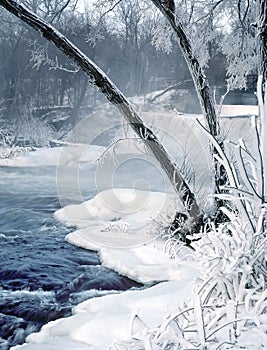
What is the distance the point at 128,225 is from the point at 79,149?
666cm

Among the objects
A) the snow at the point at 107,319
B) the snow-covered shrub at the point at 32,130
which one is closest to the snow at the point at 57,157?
the snow-covered shrub at the point at 32,130

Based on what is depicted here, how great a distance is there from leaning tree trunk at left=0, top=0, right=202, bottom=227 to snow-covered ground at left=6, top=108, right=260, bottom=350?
442mm

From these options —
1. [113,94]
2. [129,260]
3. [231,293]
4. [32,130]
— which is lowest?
[129,260]

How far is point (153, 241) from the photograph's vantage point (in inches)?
193

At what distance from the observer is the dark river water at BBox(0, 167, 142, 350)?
343cm

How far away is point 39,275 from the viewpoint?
4324mm

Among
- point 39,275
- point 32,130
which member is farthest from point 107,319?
point 32,130

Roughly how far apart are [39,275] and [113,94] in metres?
1.94

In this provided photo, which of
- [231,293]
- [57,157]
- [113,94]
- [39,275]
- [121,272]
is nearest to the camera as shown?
[231,293]

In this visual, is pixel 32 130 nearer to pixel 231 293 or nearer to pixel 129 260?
pixel 129 260

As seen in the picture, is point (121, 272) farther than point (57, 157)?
No

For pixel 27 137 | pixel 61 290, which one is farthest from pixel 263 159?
pixel 27 137

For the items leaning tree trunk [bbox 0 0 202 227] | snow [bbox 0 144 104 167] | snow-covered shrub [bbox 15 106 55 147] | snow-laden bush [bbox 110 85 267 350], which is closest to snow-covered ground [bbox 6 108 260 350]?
snow-laden bush [bbox 110 85 267 350]

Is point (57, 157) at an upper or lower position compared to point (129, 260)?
upper
